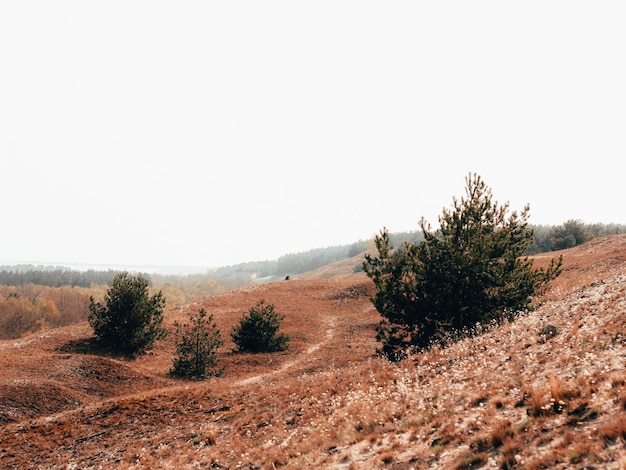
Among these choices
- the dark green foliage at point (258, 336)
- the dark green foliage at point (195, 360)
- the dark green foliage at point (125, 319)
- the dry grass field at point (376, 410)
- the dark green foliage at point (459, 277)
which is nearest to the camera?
the dry grass field at point (376, 410)

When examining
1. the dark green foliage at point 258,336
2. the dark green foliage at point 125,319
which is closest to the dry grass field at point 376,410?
the dark green foliage at point 125,319

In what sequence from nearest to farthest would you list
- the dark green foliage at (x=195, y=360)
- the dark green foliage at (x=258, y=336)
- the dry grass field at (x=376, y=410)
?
the dry grass field at (x=376, y=410), the dark green foliage at (x=195, y=360), the dark green foliage at (x=258, y=336)

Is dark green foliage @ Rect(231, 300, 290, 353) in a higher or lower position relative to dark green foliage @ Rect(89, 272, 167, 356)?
lower

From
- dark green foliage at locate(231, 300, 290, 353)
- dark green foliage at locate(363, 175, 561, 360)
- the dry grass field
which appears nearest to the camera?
the dry grass field

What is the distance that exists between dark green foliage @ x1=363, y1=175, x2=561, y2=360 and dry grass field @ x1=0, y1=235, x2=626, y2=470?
1829 millimetres

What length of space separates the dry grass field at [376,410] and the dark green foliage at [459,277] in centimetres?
183

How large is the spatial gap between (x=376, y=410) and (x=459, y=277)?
9450 millimetres

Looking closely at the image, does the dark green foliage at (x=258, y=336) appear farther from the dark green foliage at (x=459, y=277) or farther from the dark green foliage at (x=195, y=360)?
the dark green foliage at (x=459, y=277)

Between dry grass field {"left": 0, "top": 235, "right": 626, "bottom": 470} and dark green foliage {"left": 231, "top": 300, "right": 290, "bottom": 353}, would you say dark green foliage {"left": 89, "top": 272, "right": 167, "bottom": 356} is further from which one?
dark green foliage {"left": 231, "top": 300, "right": 290, "bottom": 353}

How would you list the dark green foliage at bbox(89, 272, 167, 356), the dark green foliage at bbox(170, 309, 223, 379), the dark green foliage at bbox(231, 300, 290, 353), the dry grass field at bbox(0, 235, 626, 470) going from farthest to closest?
the dark green foliage at bbox(231, 300, 290, 353) → the dark green foliage at bbox(89, 272, 167, 356) → the dark green foliage at bbox(170, 309, 223, 379) → the dry grass field at bbox(0, 235, 626, 470)

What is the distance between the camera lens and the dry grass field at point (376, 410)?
24.2ft

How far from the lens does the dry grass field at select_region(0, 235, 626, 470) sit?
7.39 m

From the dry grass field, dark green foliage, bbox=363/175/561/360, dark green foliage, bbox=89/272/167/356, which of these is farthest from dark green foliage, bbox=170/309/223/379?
dark green foliage, bbox=363/175/561/360

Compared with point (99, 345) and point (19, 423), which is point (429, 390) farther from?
point (99, 345)
